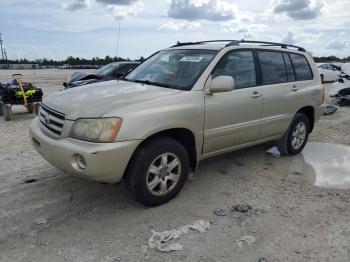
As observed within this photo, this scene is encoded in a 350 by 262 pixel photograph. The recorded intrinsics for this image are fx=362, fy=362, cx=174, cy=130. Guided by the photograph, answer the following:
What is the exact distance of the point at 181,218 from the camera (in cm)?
380

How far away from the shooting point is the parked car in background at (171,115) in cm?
355

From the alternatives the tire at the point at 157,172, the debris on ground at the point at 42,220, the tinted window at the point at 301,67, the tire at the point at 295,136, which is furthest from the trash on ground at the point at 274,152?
the debris on ground at the point at 42,220

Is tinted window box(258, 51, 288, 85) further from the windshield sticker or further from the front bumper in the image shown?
the front bumper

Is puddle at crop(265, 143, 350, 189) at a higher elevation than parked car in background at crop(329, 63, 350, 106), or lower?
lower

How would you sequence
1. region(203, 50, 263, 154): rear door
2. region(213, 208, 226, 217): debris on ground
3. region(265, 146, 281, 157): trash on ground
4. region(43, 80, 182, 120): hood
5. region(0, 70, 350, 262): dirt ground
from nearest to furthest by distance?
1. region(0, 70, 350, 262): dirt ground
2. region(43, 80, 182, 120): hood
3. region(213, 208, 226, 217): debris on ground
4. region(203, 50, 263, 154): rear door
5. region(265, 146, 281, 157): trash on ground

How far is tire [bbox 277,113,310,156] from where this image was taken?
5848 mm

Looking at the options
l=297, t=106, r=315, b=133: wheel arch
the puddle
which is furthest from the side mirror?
l=297, t=106, r=315, b=133: wheel arch

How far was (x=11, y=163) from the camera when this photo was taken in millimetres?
5496

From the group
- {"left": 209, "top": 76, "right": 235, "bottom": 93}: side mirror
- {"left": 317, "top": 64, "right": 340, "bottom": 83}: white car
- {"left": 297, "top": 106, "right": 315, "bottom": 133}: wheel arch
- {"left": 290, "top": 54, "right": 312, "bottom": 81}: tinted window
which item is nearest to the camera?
{"left": 209, "top": 76, "right": 235, "bottom": 93}: side mirror

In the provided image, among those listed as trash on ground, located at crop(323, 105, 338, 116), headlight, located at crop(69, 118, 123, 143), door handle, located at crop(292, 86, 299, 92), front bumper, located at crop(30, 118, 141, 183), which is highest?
door handle, located at crop(292, 86, 299, 92)

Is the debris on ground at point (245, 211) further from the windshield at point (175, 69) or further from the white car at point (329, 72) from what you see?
the white car at point (329, 72)

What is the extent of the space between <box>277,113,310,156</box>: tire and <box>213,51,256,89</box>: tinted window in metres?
1.37

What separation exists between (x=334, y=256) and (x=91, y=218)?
236 cm

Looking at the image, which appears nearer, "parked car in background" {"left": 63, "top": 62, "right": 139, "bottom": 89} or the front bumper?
the front bumper
